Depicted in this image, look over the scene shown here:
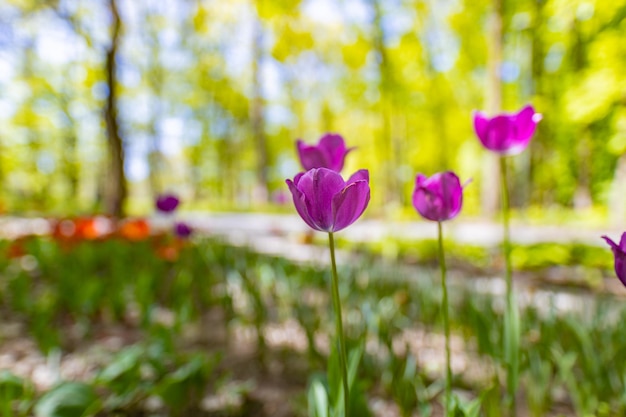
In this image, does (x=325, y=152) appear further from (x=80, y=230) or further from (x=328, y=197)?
(x=80, y=230)

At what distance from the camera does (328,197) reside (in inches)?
28.5

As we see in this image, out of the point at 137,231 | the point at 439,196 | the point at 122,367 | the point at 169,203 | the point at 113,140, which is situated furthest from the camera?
the point at 113,140

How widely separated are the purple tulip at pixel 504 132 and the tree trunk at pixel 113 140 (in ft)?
17.8

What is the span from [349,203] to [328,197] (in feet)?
0.13

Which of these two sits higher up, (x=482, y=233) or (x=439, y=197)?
(x=439, y=197)

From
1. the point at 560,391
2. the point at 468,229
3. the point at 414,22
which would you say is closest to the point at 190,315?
the point at 560,391

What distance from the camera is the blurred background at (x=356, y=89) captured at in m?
5.70

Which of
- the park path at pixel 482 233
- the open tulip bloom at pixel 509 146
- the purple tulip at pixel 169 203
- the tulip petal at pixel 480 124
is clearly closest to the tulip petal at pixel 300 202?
the open tulip bloom at pixel 509 146

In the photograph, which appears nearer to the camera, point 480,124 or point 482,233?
point 480,124

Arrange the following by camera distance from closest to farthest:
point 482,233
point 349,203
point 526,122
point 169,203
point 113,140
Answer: point 349,203, point 526,122, point 169,203, point 113,140, point 482,233

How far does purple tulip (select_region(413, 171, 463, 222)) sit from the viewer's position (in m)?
0.96

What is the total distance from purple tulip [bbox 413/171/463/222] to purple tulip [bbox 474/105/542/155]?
0.33 metres

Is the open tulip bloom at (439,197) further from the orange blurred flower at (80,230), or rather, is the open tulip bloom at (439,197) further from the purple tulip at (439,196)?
the orange blurred flower at (80,230)

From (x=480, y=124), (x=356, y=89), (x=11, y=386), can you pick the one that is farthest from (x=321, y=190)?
(x=356, y=89)
